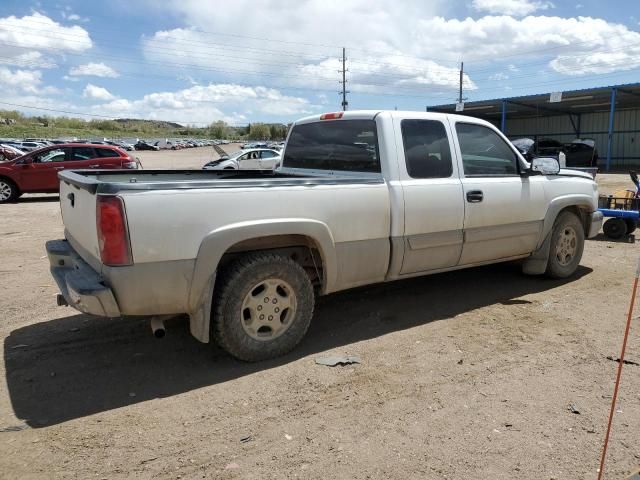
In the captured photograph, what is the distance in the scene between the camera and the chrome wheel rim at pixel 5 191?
575 inches

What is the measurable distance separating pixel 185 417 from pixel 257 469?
28.5 inches

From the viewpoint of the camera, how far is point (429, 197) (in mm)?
4570

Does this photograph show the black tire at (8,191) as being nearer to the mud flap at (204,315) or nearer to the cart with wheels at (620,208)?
the mud flap at (204,315)

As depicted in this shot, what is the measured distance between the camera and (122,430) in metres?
3.07

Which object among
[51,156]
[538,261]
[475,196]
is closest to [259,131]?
[51,156]

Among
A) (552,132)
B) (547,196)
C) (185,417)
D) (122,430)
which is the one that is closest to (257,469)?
(185,417)

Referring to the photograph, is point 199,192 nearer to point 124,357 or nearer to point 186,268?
point 186,268

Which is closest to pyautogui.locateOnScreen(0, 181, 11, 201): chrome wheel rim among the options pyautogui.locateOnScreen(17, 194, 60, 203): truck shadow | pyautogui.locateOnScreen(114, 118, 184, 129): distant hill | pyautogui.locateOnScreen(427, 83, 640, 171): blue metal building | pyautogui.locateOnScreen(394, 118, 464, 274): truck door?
pyautogui.locateOnScreen(17, 194, 60, 203): truck shadow

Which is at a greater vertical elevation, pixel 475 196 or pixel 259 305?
pixel 475 196

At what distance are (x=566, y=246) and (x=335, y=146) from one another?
10.3 ft

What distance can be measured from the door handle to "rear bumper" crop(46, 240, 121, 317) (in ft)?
10.6

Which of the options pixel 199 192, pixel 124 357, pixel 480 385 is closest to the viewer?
pixel 199 192

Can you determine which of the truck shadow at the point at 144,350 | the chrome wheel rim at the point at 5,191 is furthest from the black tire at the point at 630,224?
the chrome wheel rim at the point at 5,191

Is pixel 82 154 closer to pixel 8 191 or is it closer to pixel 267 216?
pixel 8 191
